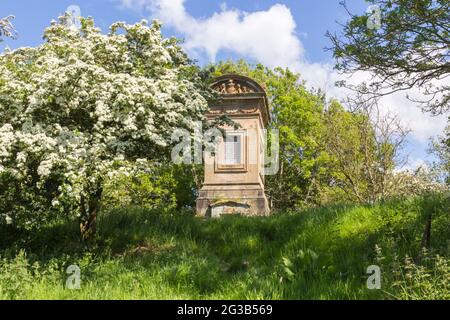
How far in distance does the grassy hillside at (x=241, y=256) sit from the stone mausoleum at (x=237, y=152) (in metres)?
4.84

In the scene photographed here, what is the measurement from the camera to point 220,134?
13.0 m

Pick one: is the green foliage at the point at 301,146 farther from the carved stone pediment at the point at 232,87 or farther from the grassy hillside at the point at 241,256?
the grassy hillside at the point at 241,256

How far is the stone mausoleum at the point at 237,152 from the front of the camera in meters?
18.9

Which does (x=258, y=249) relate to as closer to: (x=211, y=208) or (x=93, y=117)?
(x=93, y=117)

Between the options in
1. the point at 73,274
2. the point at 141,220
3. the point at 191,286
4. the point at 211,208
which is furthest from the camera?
the point at 211,208

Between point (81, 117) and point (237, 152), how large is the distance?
9.28 meters

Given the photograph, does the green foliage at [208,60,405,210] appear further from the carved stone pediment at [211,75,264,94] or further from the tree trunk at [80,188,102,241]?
the tree trunk at [80,188,102,241]

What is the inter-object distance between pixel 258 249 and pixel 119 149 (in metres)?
3.93

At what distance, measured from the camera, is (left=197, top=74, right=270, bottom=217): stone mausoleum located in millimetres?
18906

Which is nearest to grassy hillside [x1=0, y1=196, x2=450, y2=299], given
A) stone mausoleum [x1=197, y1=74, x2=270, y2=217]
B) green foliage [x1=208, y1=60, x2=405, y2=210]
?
stone mausoleum [x1=197, y1=74, x2=270, y2=217]

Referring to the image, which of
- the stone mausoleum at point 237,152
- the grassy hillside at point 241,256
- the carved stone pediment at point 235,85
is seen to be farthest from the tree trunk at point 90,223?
the carved stone pediment at point 235,85

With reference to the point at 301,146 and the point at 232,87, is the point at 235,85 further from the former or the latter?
the point at 301,146

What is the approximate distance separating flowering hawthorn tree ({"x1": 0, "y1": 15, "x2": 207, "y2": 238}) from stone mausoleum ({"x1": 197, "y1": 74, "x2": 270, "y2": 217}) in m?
7.15
